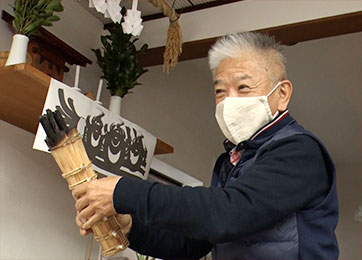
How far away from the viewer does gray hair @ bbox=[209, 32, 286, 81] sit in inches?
41.8

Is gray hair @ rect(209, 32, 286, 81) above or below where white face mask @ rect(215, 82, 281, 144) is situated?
above

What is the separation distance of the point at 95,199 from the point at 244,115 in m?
0.35

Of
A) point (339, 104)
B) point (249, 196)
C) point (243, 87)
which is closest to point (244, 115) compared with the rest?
point (243, 87)

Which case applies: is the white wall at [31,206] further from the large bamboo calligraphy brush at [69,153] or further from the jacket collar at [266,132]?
the jacket collar at [266,132]

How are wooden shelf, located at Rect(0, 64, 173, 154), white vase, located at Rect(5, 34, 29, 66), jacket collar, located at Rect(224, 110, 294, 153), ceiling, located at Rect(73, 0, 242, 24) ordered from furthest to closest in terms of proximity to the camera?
1. ceiling, located at Rect(73, 0, 242, 24)
2. white vase, located at Rect(5, 34, 29, 66)
3. wooden shelf, located at Rect(0, 64, 173, 154)
4. jacket collar, located at Rect(224, 110, 294, 153)

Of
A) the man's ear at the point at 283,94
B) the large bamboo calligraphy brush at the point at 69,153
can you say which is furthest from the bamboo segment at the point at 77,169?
the man's ear at the point at 283,94

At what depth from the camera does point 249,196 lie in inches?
31.7

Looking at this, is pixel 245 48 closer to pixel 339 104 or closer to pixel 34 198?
pixel 34 198

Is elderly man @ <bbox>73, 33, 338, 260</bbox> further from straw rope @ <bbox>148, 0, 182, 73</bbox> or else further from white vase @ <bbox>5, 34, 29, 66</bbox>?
straw rope @ <bbox>148, 0, 182, 73</bbox>

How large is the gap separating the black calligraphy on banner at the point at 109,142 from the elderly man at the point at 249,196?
0.77 m

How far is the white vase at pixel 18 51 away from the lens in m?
1.63

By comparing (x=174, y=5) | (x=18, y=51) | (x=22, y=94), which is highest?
→ (x=174, y=5)

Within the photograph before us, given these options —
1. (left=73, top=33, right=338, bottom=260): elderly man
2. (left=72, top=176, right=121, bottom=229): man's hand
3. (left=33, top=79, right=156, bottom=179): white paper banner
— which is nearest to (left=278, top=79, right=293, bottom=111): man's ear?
(left=73, top=33, right=338, bottom=260): elderly man

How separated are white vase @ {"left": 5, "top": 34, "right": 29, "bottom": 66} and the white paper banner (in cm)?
14
